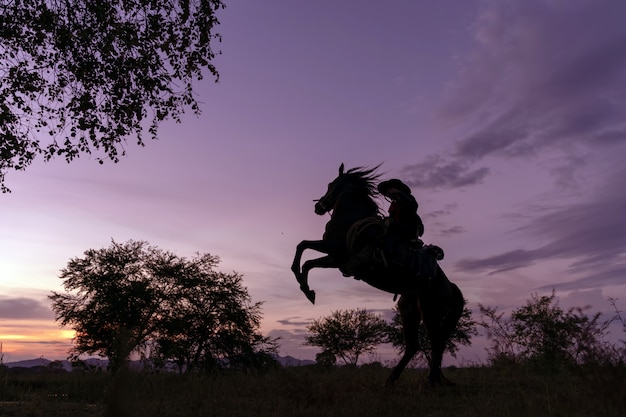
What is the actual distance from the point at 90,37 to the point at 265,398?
980 cm

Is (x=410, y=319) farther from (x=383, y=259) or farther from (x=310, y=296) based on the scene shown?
(x=310, y=296)

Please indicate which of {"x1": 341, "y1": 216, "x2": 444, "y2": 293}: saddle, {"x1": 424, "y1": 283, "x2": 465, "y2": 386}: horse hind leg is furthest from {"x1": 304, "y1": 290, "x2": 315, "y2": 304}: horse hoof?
{"x1": 424, "y1": 283, "x2": 465, "y2": 386}: horse hind leg

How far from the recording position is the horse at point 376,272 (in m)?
11.9

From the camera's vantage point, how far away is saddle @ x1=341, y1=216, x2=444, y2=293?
11.7 metres

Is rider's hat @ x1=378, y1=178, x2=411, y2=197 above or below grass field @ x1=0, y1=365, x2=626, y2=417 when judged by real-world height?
above

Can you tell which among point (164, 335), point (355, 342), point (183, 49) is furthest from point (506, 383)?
point (355, 342)

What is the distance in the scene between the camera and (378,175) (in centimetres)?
1347

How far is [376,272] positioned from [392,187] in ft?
7.45

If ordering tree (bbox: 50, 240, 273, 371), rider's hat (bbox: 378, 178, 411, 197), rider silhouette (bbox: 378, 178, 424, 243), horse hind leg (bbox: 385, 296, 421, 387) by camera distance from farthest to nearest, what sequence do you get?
tree (bbox: 50, 240, 273, 371), rider's hat (bbox: 378, 178, 411, 197), horse hind leg (bbox: 385, 296, 421, 387), rider silhouette (bbox: 378, 178, 424, 243)

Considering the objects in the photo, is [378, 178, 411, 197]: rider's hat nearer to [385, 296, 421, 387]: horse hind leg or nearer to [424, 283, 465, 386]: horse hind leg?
[385, 296, 421, 387]: horse hind leg

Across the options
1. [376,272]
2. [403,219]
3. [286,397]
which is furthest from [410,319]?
[286,397]

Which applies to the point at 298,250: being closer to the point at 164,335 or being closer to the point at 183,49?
the point at 183,49

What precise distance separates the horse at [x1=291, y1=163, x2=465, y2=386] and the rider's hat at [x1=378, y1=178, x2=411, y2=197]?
264 mm

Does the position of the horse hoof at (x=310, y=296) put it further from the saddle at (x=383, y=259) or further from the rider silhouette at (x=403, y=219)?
the rider silhouette at (x=403, y=219)
